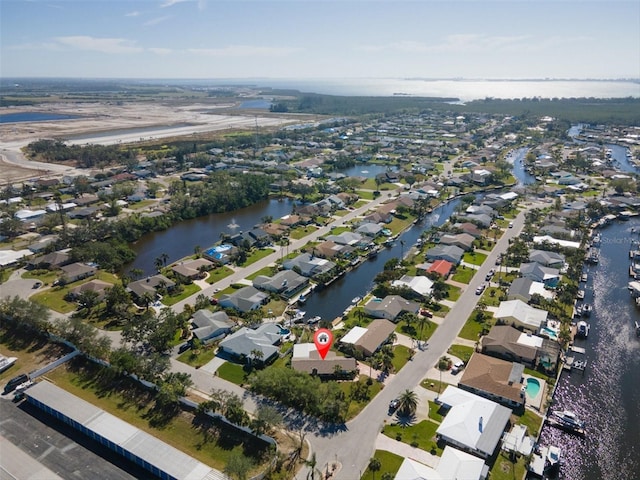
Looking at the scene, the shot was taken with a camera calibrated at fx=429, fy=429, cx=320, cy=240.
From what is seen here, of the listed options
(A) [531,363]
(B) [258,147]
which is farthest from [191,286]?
(B) [258,147]

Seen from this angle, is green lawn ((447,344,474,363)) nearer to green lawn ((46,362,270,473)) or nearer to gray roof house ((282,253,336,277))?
gray roof house ((282,253,336,277))

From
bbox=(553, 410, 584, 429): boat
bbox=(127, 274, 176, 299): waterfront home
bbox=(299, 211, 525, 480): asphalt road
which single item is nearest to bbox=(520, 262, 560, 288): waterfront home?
bbox=(299, 211, 525, 480): asphalt road

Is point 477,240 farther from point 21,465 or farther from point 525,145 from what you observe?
point 525,145

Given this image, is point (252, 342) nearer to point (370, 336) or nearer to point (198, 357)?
point (198, 357)

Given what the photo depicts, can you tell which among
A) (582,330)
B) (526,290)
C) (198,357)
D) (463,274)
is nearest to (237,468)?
(198,357)

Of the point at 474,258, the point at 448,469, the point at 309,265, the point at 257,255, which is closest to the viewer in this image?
the point at 448,469

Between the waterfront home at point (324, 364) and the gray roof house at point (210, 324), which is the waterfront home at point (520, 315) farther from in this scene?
the gray roof house at point (210, 324)
